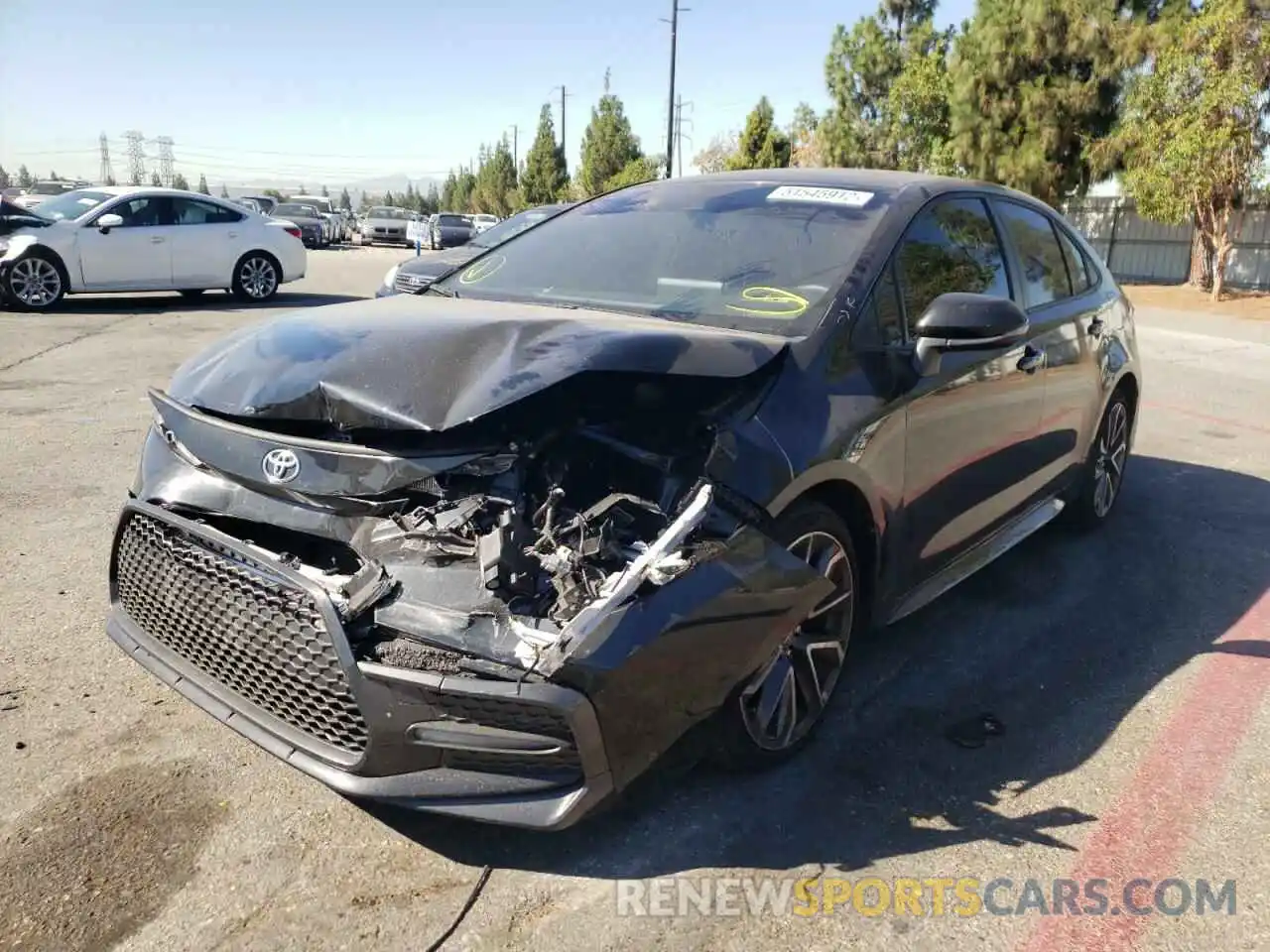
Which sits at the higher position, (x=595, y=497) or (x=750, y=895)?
(x=595, y=497)

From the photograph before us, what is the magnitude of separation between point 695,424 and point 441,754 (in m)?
1.05

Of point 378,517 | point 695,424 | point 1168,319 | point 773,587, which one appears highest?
point 695,424

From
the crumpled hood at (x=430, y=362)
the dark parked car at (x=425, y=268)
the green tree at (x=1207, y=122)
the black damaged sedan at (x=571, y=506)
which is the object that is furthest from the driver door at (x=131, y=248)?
the green tree at (x=1207, y=122)

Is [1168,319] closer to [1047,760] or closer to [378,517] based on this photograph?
[1047,760]

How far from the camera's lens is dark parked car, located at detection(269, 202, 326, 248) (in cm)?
3627

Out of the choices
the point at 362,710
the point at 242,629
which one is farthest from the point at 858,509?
the point at 242,629

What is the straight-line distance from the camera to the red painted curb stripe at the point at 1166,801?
2465 mm

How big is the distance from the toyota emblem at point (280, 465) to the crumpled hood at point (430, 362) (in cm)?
10

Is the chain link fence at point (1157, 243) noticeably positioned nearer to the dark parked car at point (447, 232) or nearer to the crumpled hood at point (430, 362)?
the dark parked car at point (447, 232)

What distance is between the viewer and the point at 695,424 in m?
2.70

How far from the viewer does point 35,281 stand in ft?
42.0

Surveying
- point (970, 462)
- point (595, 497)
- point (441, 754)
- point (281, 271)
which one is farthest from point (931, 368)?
point (281, 271)

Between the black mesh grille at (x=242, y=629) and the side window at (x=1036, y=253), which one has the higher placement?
the side window at (x=1036, y=253)

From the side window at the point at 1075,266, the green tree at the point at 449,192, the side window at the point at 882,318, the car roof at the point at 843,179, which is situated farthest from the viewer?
the green tree at the point at 449,192
